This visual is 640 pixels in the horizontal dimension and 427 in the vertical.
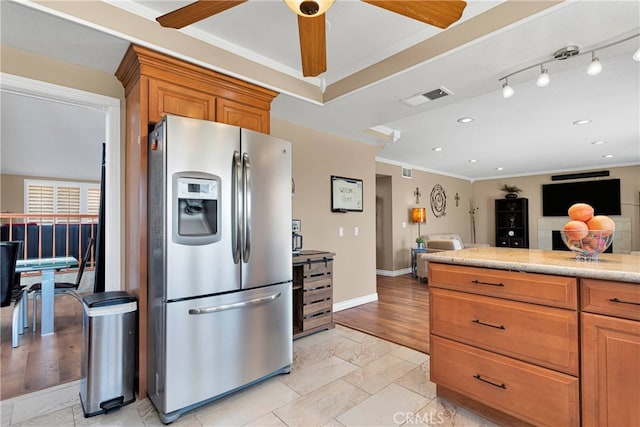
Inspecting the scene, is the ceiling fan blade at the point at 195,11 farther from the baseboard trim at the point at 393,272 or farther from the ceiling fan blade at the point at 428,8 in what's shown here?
the baseboard trim at the point at 393,272

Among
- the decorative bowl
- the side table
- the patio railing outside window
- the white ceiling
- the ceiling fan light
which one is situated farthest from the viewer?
the side table

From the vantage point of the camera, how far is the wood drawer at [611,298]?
1.33 metres

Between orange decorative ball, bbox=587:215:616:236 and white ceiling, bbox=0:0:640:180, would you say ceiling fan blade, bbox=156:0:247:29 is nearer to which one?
white ceiling, bbox=0:0:640:180

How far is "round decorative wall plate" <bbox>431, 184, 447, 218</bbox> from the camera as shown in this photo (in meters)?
7.86

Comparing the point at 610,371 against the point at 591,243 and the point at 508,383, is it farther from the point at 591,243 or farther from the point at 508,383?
the point at 591,243

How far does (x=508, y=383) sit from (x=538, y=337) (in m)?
0.32

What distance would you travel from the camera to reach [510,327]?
1.69 meters

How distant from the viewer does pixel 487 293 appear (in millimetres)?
1781

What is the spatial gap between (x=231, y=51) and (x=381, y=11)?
1166 millimetres

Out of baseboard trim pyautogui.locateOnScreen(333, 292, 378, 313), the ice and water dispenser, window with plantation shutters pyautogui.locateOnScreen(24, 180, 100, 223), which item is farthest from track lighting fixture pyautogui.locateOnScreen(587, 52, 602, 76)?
window with plantation shutters pyautogui.locateOnScreen(24, 180, 100, 223)

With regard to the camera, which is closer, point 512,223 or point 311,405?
point 311,405

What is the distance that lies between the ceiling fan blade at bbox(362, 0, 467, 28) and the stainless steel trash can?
225cm

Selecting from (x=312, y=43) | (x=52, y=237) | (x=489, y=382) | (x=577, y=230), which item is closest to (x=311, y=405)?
(x=489, y=382)

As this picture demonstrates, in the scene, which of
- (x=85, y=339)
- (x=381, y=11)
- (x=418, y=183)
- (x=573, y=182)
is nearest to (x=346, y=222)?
(x=381, y=11)
